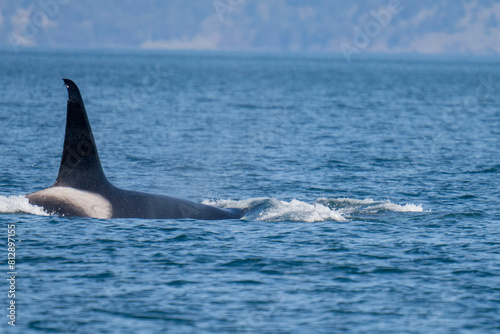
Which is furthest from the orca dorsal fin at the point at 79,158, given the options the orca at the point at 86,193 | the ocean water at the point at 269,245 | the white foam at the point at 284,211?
the white foam at the point at 284,211

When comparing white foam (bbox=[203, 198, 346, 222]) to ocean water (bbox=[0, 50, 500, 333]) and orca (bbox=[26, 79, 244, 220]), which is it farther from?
orca (bbox=[26, 79, 244, 220])

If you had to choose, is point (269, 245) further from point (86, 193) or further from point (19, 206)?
point (19, 206)

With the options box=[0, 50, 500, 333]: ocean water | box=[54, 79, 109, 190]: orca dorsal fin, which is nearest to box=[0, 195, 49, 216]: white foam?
box=[0, 50, 500, 333]: ocean water

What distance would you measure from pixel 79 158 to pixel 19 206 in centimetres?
299

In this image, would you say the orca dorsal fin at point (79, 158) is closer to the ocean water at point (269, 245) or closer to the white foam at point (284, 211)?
the ocean water at point (269, 245)

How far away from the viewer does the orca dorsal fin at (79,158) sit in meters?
22.8

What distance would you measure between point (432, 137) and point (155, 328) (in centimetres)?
4340

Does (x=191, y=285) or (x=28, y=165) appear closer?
(x=191, y=285)

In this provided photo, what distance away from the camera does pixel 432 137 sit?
2265 inches

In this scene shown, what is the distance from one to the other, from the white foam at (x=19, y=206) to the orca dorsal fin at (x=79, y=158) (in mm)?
1363

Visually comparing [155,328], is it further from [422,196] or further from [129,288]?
[422,196]

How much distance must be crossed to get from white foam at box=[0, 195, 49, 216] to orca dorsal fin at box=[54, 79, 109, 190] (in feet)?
4.47

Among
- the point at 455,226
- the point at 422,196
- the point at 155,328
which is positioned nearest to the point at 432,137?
the point at 422,196

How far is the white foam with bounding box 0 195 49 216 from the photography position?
24281 mm
